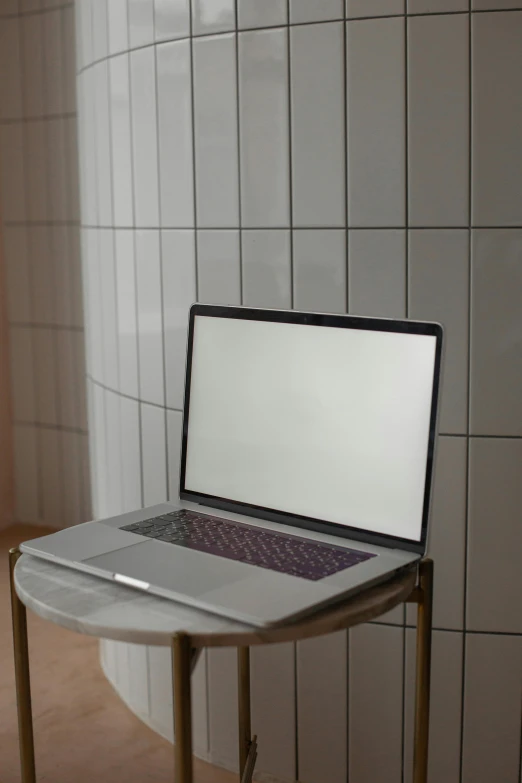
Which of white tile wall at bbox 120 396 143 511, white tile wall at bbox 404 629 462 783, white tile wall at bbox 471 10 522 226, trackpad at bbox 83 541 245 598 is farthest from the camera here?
white tile wall at bbox 120 396 143 511

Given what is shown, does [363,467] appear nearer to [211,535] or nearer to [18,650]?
[211,535]

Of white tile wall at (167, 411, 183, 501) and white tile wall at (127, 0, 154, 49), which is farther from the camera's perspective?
white tile wall at (167, 411, 183, 501)

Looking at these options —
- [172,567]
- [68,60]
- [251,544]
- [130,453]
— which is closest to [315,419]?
[251,544]

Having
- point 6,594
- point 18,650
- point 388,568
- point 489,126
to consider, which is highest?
point 489,126

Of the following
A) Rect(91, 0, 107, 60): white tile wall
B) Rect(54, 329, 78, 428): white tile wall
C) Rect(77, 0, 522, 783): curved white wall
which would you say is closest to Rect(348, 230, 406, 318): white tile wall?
Rect(77, 0, 522, 783): curved white wall

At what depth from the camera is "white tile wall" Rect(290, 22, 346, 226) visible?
1926 mm

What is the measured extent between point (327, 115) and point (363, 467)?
2.60ft

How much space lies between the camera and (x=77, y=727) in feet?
8.12

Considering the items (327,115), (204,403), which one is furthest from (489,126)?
(204,403)

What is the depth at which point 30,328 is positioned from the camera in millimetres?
3838

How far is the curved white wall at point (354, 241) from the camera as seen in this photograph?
186 centimetres

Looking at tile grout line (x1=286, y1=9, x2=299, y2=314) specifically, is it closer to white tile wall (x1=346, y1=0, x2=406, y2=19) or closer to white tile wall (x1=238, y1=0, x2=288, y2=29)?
white tile wall (x1=238, y1=0, x2=288, y2=29)

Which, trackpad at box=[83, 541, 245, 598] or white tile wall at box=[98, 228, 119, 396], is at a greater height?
white tile wall at box=[98, 228, 119, 396]

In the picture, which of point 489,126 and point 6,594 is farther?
point 6,594
